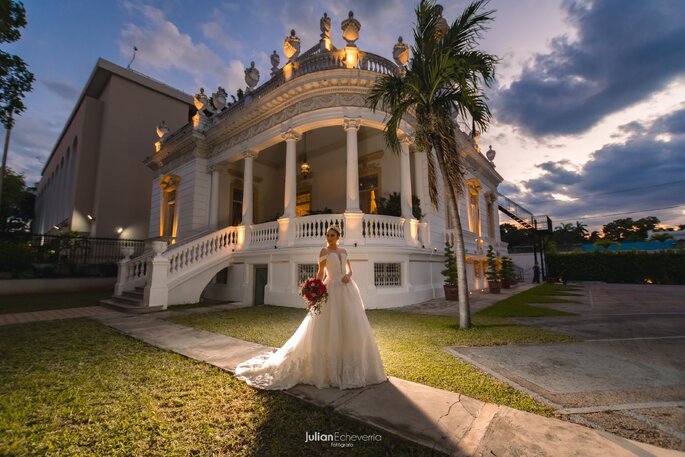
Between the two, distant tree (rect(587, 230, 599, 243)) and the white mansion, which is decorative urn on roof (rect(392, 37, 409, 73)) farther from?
distant tree (rect(587, 230, 599, 243))

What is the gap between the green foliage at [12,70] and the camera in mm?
9674

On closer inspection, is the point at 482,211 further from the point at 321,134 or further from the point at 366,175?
the point at 321,134

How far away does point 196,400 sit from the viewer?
2.76 m

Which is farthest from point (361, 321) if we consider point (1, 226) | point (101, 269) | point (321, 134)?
point (1, 226)

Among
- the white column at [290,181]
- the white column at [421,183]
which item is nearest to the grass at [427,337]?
the white column at [290,181]

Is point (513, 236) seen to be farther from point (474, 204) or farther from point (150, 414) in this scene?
point (150, 414)

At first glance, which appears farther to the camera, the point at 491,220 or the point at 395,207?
the point at 491,220

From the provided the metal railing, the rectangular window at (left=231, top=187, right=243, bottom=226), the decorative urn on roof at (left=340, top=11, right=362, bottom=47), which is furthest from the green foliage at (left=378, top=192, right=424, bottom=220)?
the metal railing

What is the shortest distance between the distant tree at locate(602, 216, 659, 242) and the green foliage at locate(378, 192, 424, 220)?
181ft

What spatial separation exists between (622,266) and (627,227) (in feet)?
133

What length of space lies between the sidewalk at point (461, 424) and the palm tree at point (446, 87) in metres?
3.52

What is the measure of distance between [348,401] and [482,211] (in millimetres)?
18257

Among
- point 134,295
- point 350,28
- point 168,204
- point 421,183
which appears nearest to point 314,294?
point 421,183

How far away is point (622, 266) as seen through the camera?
21281 millimetres
